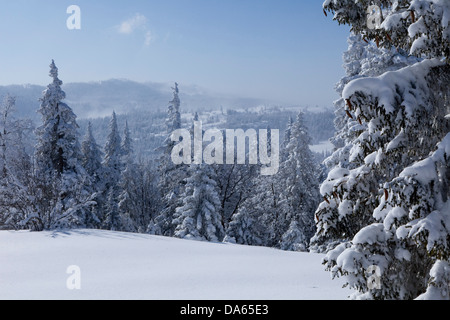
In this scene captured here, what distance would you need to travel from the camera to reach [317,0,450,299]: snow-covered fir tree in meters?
Answer: 4.02

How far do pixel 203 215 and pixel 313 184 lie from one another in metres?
11.0

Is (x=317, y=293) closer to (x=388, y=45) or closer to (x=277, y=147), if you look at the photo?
(x=388, y=45)

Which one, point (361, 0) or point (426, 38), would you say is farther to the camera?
point (361, 0)

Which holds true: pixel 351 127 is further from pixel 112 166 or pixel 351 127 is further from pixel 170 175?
pixel 112 166

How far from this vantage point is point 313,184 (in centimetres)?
3169

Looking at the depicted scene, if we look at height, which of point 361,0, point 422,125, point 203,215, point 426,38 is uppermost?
point 361,0

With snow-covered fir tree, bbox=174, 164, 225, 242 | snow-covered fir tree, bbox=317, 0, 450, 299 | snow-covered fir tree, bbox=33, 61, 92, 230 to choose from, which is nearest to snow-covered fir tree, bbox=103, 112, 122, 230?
snow-covered fir tree, bbox=33, 61, 92, 230

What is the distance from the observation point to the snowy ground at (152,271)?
20.4ft

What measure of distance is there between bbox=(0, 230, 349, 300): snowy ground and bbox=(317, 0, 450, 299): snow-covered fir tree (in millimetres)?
1728

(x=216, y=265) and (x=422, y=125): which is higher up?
(x=422, y=125)

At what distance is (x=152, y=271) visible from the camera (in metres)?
7.87

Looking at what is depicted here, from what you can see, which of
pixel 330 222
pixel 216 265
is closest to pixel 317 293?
pixel 330 222

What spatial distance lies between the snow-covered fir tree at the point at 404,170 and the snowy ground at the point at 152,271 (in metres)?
1.73

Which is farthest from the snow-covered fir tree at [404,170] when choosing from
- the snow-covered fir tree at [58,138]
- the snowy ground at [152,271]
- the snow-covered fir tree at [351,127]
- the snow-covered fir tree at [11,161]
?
the snow-covered fir tree at [58,138]
